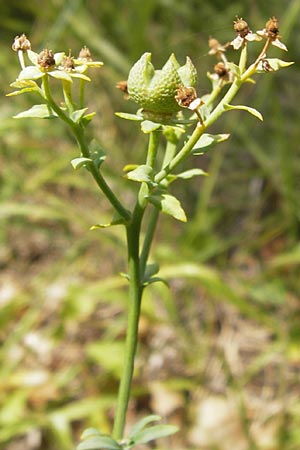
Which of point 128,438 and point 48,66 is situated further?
point 128,438

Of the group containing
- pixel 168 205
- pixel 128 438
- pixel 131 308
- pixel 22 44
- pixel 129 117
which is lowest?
pixel 128 438

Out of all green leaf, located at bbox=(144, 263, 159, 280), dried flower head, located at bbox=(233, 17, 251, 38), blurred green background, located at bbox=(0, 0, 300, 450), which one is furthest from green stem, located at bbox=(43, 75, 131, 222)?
blurred green background, located at bbox=(0, 0, 300, 450)

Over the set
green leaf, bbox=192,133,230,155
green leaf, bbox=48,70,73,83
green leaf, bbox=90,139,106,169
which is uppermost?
green leaf, bbox=48,70,73,83

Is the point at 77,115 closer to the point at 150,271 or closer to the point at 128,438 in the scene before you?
the point at 150,271

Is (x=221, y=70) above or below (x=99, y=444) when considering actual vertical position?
above

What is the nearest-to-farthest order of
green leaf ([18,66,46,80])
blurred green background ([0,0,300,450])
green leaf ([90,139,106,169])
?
green leaf ([18,66,46,80]), green leaf ([90,139,106,169]), blurred green background ([0,0,300,450])

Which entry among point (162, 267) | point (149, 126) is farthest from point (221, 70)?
point (162, 267)

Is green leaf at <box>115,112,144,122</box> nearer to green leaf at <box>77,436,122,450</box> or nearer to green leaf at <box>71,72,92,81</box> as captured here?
green leaf at <box>71,72,92,81</box>

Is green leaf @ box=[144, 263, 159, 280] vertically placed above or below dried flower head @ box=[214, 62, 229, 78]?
below
